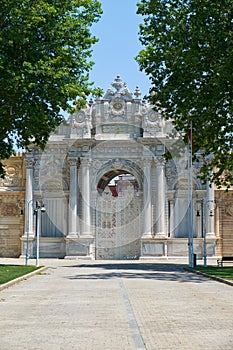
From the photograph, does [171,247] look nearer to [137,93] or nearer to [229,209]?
[229,209]

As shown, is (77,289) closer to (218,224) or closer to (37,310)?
(37,310)

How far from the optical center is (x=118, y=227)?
158 feet

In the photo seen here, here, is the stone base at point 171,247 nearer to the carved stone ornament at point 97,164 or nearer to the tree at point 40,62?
the carved stone ornament at point 97,164

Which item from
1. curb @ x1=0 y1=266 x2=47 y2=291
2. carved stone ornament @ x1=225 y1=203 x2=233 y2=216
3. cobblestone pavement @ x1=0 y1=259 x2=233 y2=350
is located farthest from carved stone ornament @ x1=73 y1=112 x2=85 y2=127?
cobblestone pavement @ x1=0 y1=259 x2=233 y2=350

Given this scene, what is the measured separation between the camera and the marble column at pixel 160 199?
4703 centimetres

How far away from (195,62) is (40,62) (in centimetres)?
696

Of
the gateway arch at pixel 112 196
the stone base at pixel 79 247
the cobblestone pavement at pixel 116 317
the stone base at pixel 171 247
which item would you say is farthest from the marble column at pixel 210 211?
the cobblestone pavement at pixel 116 317

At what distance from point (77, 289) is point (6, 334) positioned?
9914 millimetres

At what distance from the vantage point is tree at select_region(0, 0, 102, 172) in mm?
28125

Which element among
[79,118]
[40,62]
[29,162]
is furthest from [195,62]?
[29,162]

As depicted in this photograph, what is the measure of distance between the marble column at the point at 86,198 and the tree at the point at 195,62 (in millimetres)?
16178

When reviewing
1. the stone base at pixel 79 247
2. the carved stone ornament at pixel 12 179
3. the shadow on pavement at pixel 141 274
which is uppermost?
the carved stone ornament at pixel 12 179

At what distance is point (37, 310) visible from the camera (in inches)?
563

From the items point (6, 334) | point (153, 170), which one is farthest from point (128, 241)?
point (6, 334)
